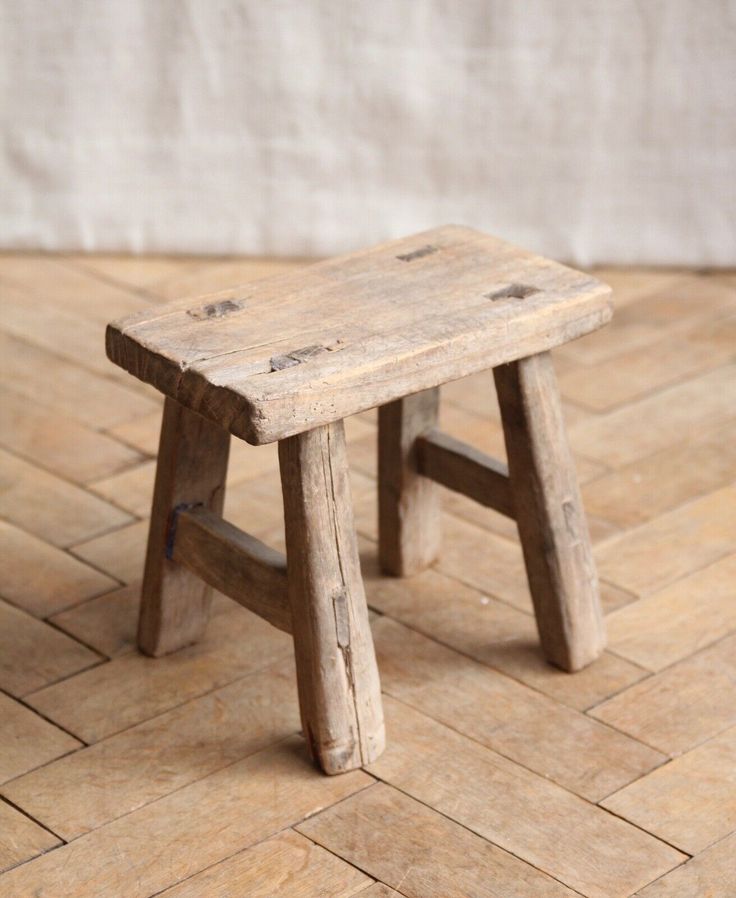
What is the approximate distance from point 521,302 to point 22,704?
27.3 inches

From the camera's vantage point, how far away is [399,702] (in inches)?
63.5

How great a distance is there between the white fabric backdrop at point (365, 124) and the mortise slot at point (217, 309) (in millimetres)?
1364

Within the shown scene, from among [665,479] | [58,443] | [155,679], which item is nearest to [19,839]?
[155,679]

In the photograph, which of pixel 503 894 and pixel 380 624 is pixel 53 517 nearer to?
pixel 380 624

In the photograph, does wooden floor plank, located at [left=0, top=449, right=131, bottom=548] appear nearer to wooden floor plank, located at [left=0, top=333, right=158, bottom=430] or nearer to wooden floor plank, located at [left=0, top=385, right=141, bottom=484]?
wooden floor plank, located at [left=0, top=385, right=141, bottom=484]

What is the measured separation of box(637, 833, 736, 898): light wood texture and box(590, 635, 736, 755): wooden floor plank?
0.16 meters

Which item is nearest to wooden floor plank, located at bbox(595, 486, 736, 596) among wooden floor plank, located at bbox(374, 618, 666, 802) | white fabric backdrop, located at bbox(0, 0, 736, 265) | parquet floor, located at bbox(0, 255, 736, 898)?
parquet floor, located at bbox(0, 255, 736, 898)

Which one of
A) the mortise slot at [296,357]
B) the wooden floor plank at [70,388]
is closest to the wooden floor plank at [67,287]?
the wooden floor plank at [70,388]

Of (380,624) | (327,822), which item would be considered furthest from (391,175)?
(327,822)

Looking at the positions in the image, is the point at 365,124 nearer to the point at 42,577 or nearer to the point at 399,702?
the point at 42,577

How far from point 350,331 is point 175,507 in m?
0.31

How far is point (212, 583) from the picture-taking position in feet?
5.20

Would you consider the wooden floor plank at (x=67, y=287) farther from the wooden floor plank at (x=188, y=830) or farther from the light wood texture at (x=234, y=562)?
the wooden floor plank at (x=188, y=830)

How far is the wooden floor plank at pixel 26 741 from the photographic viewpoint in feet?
4.91
